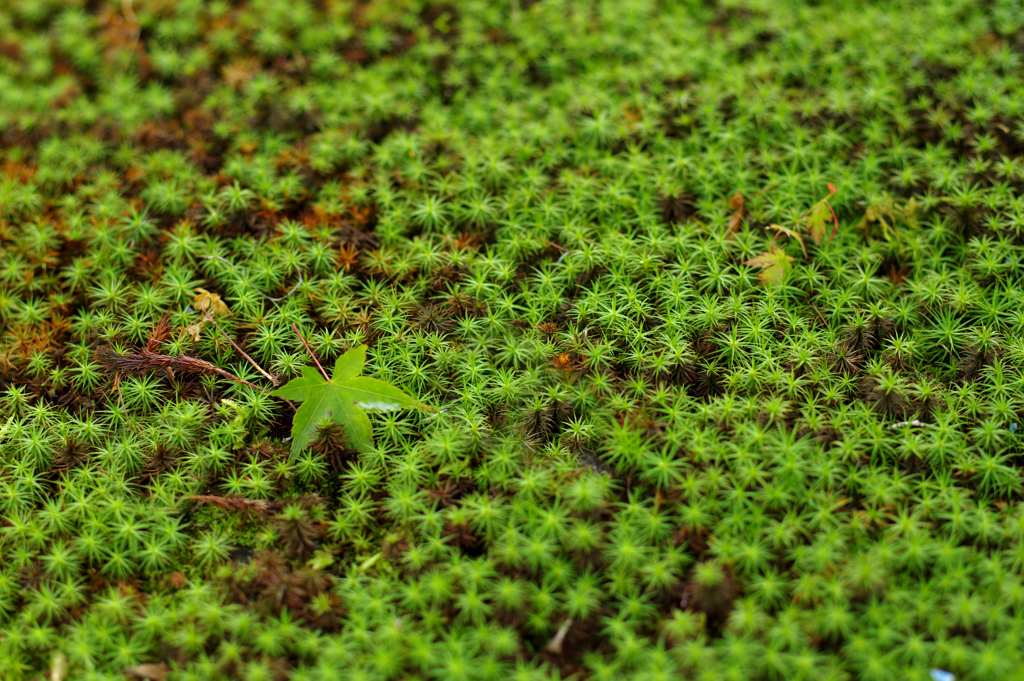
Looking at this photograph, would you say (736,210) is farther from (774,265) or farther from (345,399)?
(345,399)

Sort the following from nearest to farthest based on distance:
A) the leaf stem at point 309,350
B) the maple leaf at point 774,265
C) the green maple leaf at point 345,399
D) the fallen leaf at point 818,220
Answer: the green maple leaf at point 345,399 → the leaf stem at point 309,350 → the maple leaf at point 774,265 → the fallen leaf at point 818,220

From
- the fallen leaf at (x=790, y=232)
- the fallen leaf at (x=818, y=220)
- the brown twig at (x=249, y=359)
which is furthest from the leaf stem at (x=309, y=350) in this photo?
the fallen leaf at (x=818, y=220)

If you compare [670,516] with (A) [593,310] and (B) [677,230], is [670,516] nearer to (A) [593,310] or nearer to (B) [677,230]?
(A) [593,310]

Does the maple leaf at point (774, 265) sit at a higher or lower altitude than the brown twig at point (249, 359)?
higher

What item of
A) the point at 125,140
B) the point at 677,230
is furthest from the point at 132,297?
the point at 677,230

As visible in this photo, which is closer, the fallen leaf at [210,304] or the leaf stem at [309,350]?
the leaf stem at [309,350]

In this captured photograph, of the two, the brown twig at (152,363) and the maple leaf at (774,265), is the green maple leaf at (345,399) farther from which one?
the maple leaf at (774,265)
